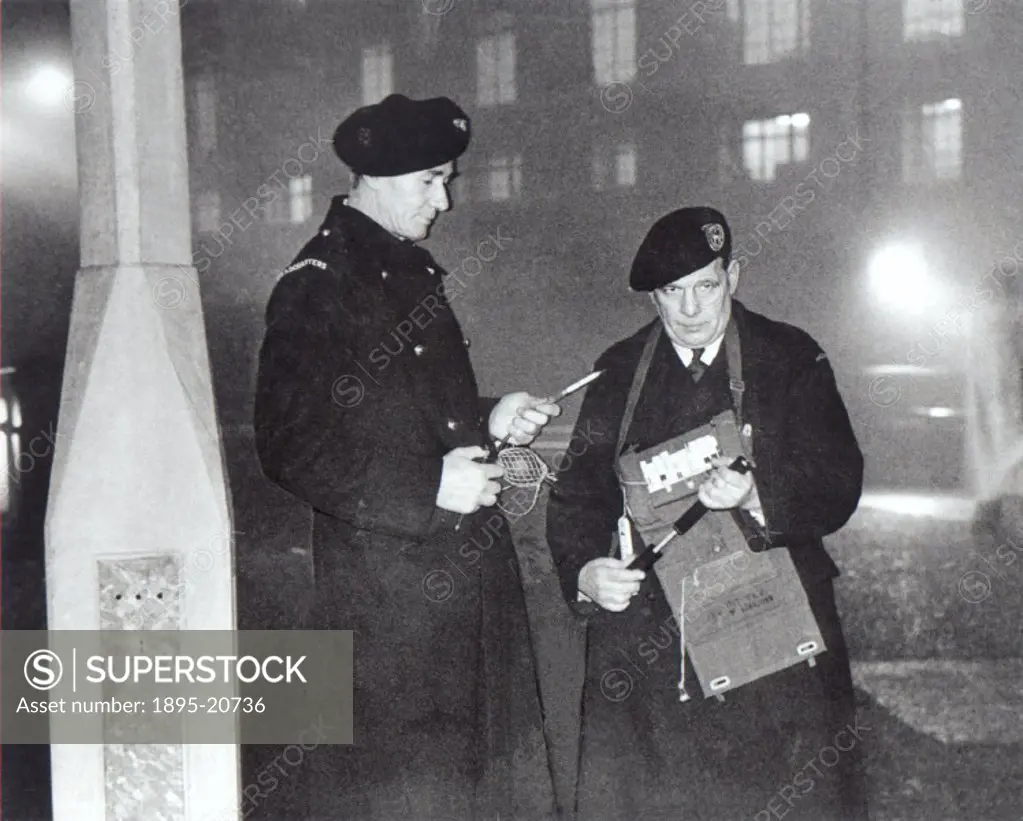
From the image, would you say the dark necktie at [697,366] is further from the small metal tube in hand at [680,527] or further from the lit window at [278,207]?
the lit window at [278,207]

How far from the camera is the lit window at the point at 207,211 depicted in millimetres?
3893

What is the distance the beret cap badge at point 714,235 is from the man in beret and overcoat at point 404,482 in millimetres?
700

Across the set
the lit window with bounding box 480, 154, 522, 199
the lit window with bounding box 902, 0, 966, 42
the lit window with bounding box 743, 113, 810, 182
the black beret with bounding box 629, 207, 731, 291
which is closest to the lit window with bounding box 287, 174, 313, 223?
the lit window with bounding box 480, 154, 522, 199

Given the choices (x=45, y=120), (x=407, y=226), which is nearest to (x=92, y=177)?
(x=45, y=120)

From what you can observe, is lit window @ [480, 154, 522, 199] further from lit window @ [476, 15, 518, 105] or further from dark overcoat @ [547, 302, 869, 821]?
dark overcoat @ [547, 302, 869, 821]

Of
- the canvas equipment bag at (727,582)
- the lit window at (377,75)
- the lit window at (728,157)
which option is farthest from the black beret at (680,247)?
the lit window at (377,75)

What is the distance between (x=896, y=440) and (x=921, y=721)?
2.83 ft

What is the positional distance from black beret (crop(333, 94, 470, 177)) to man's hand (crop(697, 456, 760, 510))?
4.10 ft

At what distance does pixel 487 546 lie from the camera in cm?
367

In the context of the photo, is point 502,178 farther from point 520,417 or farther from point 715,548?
point 715,548

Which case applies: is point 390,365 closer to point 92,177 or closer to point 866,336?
point 92,177

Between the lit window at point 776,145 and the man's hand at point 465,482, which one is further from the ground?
the lit window at point 776,145

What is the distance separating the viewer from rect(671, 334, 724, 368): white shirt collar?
141 inches

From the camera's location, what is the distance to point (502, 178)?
3783mm
